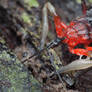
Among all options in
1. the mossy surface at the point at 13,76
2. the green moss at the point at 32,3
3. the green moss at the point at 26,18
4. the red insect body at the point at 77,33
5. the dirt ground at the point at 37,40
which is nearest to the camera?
the mossy surface at the point at 13,76

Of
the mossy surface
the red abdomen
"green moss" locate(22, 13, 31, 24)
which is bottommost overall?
the mossy surface

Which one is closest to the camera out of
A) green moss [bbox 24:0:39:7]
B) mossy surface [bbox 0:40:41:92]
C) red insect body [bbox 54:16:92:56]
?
mossy surface [bbox 0:40:41:92]

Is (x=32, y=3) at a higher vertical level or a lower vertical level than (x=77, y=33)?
higher

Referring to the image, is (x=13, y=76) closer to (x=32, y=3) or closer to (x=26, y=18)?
(x=26, y=18)

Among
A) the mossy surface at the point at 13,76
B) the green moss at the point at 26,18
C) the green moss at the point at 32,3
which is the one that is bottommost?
the mossy surface at the point at 13,76

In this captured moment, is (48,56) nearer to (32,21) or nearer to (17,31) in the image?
(17,31)

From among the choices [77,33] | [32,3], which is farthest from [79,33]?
[32,3]

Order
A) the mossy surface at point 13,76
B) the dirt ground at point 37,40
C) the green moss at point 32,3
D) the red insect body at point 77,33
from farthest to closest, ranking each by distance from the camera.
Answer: the green moss at point 32,3 → the red insect body at point 77,33 → the dirt ground at point 37,40 → the mossy surface at point 13,76

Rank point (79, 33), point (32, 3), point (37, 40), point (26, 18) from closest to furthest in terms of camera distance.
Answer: point (79, 33) < point (37, 40) < point (26, 18) < point (32, 3)

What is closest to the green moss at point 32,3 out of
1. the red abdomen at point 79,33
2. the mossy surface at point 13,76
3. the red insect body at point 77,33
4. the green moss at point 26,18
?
the green moss at point 26,18

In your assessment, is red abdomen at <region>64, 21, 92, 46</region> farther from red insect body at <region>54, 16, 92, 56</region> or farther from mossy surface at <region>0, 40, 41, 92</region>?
mossy surface at <region>0, 40, 41, 92</region>

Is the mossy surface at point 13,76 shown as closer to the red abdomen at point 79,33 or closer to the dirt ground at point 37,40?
the dirt ground at point 37,40

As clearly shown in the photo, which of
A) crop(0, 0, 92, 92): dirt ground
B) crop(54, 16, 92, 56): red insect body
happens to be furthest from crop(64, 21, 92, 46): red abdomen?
crop(0, 0, 92, 92): dirt ground
